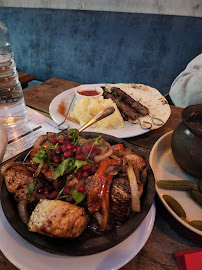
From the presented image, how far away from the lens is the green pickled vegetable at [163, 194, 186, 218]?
115 cm

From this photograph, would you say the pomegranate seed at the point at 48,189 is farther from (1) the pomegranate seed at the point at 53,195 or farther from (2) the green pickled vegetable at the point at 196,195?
(2) the green pickled vegetable at the point at 196,195

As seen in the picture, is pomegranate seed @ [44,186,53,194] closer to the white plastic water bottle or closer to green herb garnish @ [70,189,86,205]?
green herb garnish @ [70,189,86,205]

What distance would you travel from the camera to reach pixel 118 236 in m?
0.86

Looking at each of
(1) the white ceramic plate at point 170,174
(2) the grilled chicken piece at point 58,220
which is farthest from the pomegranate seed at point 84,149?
(1) the white ceramic plate at point 170,174

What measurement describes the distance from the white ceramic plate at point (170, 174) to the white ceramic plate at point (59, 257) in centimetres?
32

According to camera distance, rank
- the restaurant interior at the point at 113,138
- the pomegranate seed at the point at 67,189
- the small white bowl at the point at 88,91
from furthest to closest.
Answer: the small white bowl at the point at 88,91, the pomegranate seed at the point at 67,189, the restaurant interior at the point at 113,138

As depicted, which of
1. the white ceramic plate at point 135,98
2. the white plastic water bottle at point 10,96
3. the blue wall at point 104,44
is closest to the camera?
the white ceramic plate at point 135,98

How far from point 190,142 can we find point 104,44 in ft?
11.9

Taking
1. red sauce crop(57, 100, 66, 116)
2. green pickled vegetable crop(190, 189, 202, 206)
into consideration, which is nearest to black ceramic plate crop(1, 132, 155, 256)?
green pickled vegetable crop(190, 189, 202, 206)

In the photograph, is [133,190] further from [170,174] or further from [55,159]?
[170,174]

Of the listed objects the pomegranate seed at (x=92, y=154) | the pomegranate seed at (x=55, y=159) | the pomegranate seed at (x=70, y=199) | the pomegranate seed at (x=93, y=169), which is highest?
the pomegranate seed at (x=92, y=154)

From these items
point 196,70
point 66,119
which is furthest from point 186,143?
point 196,70

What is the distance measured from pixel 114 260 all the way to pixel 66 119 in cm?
150

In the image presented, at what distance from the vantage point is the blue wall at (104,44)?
358 cm
